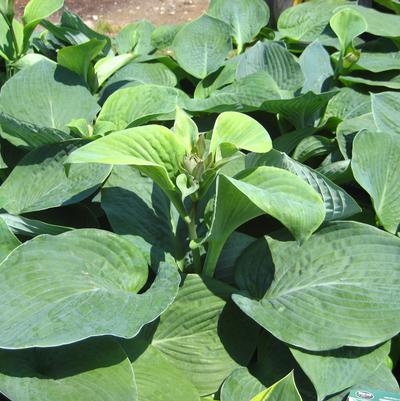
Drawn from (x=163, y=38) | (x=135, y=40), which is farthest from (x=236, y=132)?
(x=163, y=38)

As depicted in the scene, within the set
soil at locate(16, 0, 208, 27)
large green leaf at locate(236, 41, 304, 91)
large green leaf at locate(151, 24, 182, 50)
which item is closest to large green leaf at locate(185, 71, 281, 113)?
large green leaf at locate(236, 41, 304, 91)

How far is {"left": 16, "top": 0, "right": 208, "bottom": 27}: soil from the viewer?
13.5 ft

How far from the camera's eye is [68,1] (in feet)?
14.0

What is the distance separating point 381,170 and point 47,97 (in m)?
0.88

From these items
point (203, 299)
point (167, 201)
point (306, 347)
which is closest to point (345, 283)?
point (306, 347)

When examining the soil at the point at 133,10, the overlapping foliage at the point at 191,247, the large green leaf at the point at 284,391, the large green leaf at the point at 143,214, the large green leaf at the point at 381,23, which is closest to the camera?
the large green leaf at the point at 284,391

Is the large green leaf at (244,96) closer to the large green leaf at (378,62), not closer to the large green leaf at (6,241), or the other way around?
the large green leaf at (378,62)

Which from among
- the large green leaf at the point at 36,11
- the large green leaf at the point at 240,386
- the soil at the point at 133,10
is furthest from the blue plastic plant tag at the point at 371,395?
the soil at the point at 133,10

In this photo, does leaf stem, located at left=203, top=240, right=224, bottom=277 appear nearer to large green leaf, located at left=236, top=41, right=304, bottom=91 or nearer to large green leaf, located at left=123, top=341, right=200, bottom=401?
large green leaf, located at left=123, top=341, right=200, bottom=401

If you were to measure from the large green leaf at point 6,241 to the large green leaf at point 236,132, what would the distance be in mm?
431

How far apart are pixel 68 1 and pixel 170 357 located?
3525 mm

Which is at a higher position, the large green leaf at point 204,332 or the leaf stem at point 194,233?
the leaf stem at point 194,233

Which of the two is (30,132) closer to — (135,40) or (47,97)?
(47,97)

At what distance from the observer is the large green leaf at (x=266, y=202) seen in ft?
3.49
